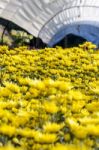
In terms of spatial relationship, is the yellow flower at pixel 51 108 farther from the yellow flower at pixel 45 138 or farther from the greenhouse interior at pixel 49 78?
the yellow flower at pixel 45 138

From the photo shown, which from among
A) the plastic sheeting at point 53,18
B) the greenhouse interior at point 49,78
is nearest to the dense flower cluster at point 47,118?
the greenhouse interior at point 49,78

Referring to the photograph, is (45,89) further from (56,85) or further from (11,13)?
(11,13)

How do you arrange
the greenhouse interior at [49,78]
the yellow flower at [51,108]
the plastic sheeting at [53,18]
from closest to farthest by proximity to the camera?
the greenhouse interior at [49,78] < the yellow flower at [51,108] < the plastic sheeting at [53,18]

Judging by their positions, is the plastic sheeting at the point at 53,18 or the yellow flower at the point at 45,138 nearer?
the yellow flower at the point at 45,138

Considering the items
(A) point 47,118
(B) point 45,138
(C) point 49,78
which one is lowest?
(B) point 45,138

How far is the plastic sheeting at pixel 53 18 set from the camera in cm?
2197

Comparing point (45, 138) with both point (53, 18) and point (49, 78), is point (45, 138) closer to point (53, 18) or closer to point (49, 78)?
point (49, 78)

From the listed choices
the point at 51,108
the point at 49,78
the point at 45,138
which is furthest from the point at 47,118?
the point at 49,78

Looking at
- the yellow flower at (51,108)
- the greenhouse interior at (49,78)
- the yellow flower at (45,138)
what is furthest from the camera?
the yellow flower at (51,108)

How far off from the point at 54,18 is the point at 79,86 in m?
15.4

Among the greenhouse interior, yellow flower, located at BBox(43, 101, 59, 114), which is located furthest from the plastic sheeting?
yellow flower, located at BBox(43, 101, 59, 114)

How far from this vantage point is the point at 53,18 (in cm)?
2380

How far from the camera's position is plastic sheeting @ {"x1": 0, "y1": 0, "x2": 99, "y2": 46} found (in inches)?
865

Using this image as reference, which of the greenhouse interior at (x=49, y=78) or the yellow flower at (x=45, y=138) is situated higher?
the greenhouse interior at (x=49, y=78)
